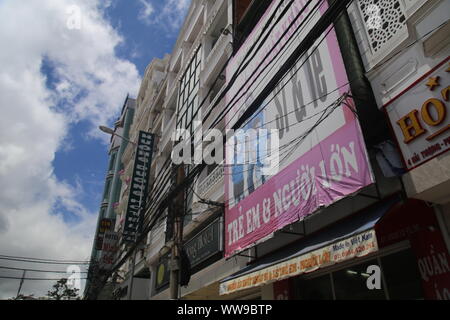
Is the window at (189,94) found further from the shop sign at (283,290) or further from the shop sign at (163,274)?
the shop sign at (283,290)

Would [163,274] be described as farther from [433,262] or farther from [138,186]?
[433,262]

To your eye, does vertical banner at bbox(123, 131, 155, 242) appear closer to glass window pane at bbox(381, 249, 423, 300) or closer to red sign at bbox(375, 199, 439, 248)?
glass window pane at bbox(381, 249, 423, 300)

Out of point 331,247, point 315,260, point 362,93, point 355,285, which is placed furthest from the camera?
point 355,285

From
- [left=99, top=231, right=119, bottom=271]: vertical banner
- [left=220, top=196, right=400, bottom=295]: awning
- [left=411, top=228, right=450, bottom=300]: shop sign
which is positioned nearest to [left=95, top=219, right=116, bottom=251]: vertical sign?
[left=99, top=231, right=119, bottom=271]: vertical banner

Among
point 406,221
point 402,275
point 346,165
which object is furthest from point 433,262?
point 346,165

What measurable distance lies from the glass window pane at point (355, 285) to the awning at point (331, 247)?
0.93 meters

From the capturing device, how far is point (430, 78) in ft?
16.6

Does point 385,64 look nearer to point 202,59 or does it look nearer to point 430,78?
point 430,78

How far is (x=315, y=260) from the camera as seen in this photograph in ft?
17.9

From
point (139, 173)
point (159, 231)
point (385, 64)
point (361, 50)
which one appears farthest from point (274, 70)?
point (139, 173)

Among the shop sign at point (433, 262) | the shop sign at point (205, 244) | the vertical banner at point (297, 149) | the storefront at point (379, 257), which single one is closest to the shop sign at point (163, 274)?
the shop sign at point (205, 244)

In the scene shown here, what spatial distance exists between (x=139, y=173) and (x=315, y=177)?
15.5 metres

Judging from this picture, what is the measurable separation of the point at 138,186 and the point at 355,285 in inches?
606

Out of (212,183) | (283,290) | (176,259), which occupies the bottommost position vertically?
(283,290)
